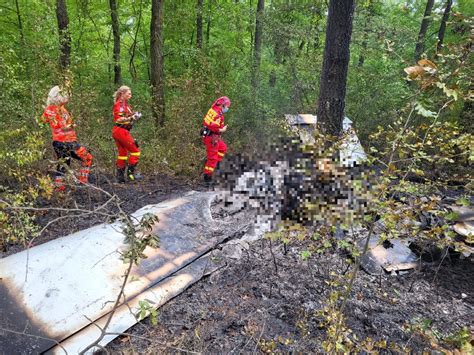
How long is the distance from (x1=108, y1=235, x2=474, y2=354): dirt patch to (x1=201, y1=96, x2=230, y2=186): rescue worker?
2.54 m

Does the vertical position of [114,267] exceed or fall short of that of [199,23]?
it falls short

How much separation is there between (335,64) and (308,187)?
11.0 feet

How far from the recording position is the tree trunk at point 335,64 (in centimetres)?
566

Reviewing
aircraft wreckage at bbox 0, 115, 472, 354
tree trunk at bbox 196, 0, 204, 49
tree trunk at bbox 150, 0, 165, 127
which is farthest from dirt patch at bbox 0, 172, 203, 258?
tree trunk at bbox 196, 0, 204, 49

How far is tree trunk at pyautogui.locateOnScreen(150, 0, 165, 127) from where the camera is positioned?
8656mm

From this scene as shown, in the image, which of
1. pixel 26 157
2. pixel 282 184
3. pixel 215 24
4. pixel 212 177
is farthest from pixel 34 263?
pixel 215 24

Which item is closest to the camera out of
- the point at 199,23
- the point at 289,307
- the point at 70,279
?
the point at 70,279

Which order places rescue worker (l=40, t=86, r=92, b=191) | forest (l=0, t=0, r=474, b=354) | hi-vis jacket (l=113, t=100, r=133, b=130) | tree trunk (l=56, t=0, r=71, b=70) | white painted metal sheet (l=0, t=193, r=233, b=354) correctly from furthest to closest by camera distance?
tree trunk (l=56, t=0, r=71, b=70) < hi-vis jacket (l=113, t=100, r=133, b=130) < rescue worker (l=40, t=86, r=92, b=191) < forest (l=0, t=0, r=474, b=354) < white painted metal sheet (l=0, t=193, r=233, b=354)

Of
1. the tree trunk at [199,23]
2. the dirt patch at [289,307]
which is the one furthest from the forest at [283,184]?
the tree trunk at [199,23]

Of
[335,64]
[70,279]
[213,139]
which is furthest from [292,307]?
[335,64]

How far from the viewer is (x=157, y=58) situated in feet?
29.6

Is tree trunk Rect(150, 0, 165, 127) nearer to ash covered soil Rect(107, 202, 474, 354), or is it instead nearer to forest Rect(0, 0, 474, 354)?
forest Rect(0, 0, 474, 354)

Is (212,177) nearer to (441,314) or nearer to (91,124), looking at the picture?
(91,124)

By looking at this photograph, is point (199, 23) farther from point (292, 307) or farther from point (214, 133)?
point (292, 307)
